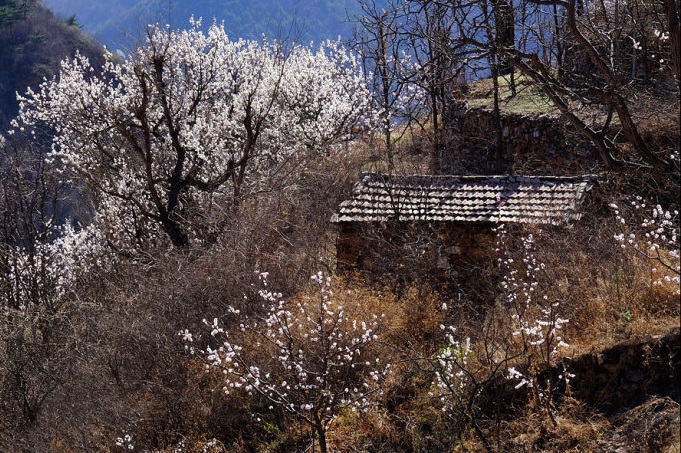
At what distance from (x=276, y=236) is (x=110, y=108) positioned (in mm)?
5726

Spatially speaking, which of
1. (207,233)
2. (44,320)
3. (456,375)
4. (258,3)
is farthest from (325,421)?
(258,3)

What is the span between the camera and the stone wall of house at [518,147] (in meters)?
17.4

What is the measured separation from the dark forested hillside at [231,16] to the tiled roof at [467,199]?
309cm

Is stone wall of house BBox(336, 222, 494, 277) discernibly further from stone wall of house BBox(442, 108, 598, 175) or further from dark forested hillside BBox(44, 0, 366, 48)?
stone wall of house BBox(442, 108, 598, 175)

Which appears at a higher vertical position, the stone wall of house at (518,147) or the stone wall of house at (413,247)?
the stone wall of house at (518,147)

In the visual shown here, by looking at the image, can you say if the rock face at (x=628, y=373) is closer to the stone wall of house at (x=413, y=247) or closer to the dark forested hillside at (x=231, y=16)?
the stone wall of house at (x=413, y=247)

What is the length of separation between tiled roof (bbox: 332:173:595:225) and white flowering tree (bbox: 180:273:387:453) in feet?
9.18

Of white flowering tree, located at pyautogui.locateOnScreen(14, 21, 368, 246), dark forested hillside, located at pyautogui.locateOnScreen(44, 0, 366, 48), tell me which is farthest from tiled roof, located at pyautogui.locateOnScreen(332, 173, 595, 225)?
white flowering tree, located at pyautogui.locateOnScreen(14, 21, 368, 246)

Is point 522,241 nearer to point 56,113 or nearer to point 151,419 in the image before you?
point 151,419

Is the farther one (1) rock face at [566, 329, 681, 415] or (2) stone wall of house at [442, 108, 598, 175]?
(2) stone wall of house at [442, 108, 598, 175]

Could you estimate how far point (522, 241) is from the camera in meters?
11.3

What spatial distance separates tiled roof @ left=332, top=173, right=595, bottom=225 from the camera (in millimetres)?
12297

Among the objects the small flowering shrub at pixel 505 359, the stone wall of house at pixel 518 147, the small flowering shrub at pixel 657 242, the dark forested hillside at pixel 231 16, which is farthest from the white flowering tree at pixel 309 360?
the stone wall of house at pixel 518 147

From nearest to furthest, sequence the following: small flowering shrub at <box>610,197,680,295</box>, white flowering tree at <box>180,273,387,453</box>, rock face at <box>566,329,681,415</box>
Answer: rock face at <box>566,329,681,415</box> < small flowering shrub at <box>610,197,680,295</box> < white flowering tree at <box>180,273,387,453</box>
